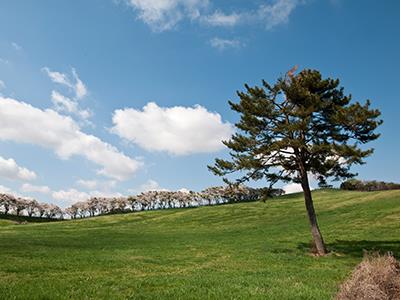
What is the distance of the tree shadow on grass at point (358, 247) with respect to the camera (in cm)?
2892

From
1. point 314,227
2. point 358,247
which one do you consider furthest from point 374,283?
point 358,247

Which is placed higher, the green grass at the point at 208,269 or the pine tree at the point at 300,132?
the pine tree at the point at 300,132

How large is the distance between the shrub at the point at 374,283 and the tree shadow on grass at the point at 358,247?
1906 centimetres

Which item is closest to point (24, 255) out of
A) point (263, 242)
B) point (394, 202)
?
point (263, 242)

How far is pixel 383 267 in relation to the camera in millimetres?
10148

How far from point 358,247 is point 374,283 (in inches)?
944

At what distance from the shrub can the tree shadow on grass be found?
19059mm

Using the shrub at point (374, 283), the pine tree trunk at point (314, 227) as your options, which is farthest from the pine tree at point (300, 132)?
the shrub at point (374, 283)

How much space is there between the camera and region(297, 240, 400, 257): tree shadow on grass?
2892 cm

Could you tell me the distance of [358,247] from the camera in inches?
1230

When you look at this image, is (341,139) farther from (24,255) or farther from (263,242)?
(24,255)

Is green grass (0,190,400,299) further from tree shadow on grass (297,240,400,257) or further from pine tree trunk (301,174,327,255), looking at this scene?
pine tree trunk (301,174,327,255)

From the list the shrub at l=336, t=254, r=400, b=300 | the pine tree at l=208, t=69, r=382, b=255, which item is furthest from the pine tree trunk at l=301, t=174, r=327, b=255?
the shrub at l=336, t=254, r=400, b=300

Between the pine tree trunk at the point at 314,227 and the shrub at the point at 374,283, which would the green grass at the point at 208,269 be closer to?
the pine tree trunk at the point at 314,227
